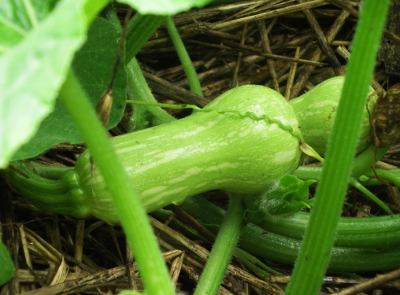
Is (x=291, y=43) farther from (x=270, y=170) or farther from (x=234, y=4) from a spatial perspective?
(x=270, y=170)

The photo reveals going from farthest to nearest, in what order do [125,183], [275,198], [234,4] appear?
[234,4], [275,198], [125,183]

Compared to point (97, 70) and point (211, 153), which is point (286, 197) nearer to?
point (211, 153)

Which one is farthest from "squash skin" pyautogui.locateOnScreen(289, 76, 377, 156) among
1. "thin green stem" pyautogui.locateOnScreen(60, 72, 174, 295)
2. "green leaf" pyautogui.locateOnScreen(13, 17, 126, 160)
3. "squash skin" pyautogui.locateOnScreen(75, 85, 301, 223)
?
"thin green stem" pyautogui.locateOnScreen(60, 72, 174, 295)

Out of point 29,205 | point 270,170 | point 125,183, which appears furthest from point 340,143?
point 29,205

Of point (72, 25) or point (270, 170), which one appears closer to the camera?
point (72, 25)

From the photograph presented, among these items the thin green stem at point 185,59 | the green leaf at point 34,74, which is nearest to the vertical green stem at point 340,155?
the green leaf at point 34,74

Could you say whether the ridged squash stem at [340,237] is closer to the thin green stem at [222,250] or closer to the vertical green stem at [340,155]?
the thin green stem at [222,250]

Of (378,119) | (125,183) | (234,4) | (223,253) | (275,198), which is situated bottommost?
(125,183)
